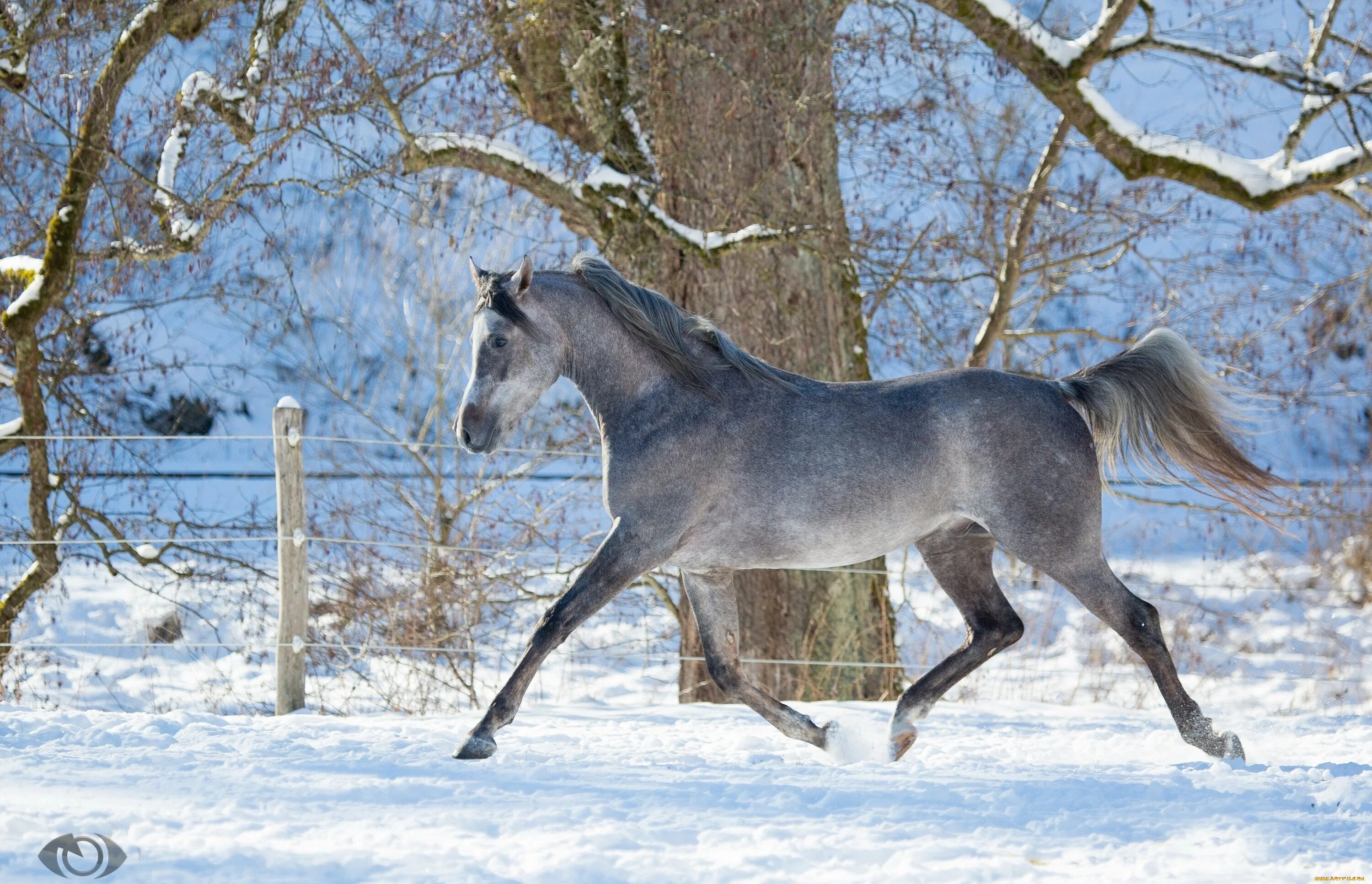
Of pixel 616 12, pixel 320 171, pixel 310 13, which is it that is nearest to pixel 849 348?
pixel 616 12

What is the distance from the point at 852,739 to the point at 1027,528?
97 cm

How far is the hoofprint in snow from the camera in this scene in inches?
100

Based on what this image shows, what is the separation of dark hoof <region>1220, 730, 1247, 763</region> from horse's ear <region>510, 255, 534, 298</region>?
267 cm

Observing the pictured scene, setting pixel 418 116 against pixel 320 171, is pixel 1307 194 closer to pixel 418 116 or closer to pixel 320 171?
pixel 418 116

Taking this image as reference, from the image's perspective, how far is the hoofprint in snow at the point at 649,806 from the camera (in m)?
2.55

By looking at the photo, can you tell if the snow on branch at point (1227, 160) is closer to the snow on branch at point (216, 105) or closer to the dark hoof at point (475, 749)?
the snow on branch at point (216, 105)

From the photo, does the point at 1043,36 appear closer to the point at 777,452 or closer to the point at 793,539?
the point at 777,452

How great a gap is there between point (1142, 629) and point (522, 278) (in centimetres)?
231

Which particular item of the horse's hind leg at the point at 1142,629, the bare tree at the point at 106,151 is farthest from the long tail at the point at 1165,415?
the bare tree at the point at 106,151

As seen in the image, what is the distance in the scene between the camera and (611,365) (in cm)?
397

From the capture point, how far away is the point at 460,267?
13641 mm

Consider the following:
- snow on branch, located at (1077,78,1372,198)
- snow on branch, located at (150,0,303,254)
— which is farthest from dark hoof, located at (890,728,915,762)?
snow on branch, located at (150,0,303,254)

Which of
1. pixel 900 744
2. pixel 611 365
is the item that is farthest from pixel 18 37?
pixel 900 744

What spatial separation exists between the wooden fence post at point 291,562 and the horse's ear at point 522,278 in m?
2.48
